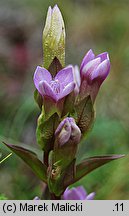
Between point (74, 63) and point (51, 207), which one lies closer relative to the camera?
point (51, 207)

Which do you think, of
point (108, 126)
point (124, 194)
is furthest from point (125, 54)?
point (124, 194)

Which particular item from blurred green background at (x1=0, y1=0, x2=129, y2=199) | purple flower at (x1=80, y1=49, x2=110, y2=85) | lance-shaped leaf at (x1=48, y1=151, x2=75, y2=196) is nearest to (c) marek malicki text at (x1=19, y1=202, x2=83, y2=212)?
lance-shaped leaf at (x1=48, y1=151, x2=75, y2=196)

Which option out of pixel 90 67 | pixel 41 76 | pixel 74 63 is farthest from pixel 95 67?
pixel 74 63

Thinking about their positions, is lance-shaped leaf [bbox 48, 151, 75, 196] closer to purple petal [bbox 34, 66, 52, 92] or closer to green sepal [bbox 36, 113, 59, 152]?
green sepal [bbox 36, 113, 59, 152]

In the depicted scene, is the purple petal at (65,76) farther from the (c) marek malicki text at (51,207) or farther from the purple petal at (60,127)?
the (c) marek malicki text at (51,207)

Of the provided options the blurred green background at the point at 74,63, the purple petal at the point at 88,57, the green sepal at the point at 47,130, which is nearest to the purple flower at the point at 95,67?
the purple petal at the point at 88,57

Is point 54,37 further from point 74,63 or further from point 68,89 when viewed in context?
point 74,63
